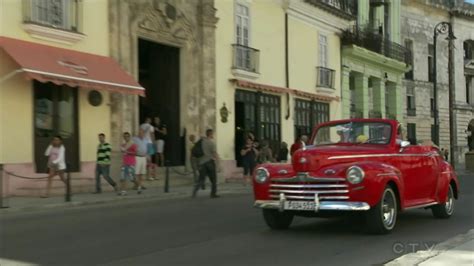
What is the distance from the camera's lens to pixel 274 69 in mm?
25609

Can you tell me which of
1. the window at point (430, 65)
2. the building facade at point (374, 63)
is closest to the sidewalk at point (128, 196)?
the building facade at point (374, 63)

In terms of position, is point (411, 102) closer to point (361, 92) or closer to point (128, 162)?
point (361, 92)

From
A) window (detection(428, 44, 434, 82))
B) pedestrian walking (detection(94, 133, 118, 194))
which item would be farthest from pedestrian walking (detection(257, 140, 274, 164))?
window (detection(428, 44, 434, 82))

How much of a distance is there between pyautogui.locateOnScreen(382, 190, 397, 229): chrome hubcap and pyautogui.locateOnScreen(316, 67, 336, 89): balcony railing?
2020 cm

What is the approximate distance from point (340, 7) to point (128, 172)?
733 inches

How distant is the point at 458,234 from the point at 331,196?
2168mm

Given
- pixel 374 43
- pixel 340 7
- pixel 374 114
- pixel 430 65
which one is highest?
pixel 340 7

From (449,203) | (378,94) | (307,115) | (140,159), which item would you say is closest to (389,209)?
(449,203)

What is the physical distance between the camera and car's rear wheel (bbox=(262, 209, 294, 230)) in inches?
375

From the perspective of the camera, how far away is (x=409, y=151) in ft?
32.4

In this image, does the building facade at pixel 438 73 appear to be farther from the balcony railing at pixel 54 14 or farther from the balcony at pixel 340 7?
the balcony railing at pixel 54 14

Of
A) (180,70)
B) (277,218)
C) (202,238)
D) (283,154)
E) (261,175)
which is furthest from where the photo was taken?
(283,154)

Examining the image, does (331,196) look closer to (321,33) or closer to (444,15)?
(321,33)

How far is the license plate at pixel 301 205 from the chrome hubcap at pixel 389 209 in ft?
3.55
